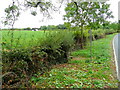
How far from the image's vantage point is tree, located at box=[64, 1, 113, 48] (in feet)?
23.6

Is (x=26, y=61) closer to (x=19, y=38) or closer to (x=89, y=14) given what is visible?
(x=19, y=38)

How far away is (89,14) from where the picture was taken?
734 cm

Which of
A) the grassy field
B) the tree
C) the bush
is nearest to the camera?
the bush

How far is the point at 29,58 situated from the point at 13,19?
1.56m

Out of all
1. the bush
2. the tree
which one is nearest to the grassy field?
the bush

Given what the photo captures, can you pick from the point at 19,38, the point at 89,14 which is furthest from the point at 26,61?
the point at 89,14

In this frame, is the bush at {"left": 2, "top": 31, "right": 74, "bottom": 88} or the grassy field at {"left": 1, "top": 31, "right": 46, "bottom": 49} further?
the grassy field at {"left": 1, "top": 31, "right": 46, "bottom": 49}

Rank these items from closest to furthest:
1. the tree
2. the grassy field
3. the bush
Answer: the bush < the grassy field < the tree

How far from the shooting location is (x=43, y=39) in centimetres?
392

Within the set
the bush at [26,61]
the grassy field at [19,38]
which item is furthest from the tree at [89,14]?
the grassy field at [19,38]

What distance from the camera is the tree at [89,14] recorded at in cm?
719

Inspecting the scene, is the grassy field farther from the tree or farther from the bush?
the tree

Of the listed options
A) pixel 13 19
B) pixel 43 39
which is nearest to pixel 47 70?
pixel 43 39

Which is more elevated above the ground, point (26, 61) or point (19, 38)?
point (19, 38)
